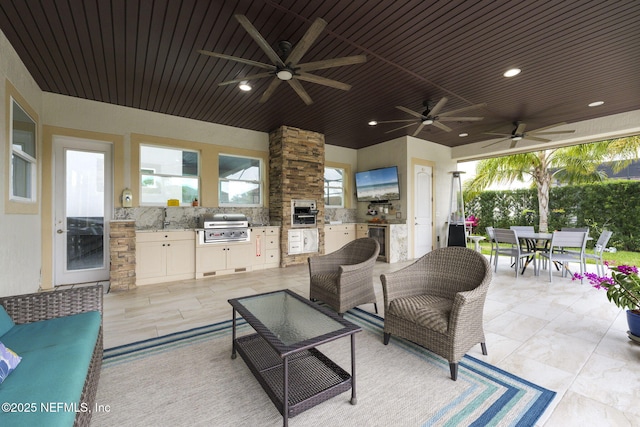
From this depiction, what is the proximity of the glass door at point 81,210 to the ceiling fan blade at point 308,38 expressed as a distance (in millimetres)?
4104

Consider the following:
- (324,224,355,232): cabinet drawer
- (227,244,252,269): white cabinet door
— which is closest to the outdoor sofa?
(227,244,252,269): white cabinet door

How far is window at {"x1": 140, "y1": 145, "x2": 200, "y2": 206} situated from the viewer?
508cm

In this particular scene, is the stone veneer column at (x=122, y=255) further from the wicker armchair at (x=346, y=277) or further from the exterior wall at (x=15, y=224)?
the wicker armchair at (x=346, y=277)

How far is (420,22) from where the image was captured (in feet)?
8.90

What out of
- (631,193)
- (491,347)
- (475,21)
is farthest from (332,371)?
(631,193)

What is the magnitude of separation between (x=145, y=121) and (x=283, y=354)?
5256 mm

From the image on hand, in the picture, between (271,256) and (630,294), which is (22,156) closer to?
(271,256)

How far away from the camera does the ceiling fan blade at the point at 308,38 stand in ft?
7.25

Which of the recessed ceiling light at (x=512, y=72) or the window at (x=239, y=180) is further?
the window at (x=239, y=180)

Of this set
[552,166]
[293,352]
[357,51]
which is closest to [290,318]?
[293,352]

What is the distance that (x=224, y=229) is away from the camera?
513 cm

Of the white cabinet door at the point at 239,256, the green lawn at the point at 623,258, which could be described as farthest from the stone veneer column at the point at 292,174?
the green lawn at the point at 623,258

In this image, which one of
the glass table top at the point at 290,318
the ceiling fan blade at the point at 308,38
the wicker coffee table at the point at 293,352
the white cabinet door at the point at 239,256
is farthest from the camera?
the white cabinet door at the point at 239,256

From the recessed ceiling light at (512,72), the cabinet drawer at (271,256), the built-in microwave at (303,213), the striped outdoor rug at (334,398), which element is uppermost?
the recessed ceiling light at (512,72)
